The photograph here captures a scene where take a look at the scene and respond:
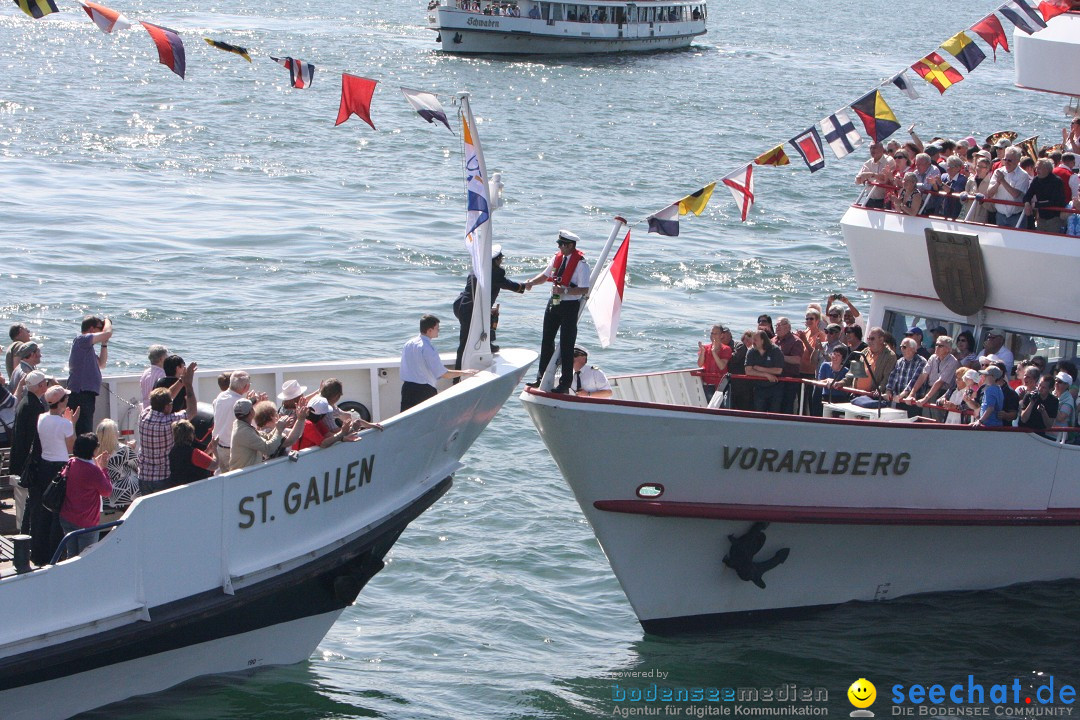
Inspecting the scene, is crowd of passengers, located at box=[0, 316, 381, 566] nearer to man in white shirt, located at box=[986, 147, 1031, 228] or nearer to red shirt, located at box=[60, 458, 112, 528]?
red shirt, located at box=[60, 458, 112, 528]

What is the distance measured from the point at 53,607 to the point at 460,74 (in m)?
53.3

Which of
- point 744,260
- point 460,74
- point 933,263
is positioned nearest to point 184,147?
point 744,260

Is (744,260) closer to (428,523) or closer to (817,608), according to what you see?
(428,523)

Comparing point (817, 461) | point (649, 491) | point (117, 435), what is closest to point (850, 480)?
point (817, 461)

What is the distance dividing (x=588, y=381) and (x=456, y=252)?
1768 cm

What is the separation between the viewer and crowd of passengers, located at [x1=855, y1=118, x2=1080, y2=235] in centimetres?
1281

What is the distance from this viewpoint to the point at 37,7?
1145 centimetres

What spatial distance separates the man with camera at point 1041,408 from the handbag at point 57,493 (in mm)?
8015

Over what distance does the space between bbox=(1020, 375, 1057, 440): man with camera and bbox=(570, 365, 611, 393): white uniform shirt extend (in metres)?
3.72

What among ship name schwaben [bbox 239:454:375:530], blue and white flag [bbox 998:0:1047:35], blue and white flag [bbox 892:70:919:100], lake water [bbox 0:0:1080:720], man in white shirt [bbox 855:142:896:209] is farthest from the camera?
blue and white flag [bbox 892:70:919:100]

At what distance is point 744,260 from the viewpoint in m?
29.1

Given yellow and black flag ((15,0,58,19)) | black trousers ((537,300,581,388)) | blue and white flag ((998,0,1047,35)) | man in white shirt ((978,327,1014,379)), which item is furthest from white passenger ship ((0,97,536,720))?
blue and white flag ((998,0,1047,35))

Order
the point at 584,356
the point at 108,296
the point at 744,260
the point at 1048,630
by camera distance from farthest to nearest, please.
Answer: the point at 744,260, the point at 108,296, the point at 1048,630, the point at 584,356

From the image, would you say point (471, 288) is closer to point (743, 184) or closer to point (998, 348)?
point (743, 184)
